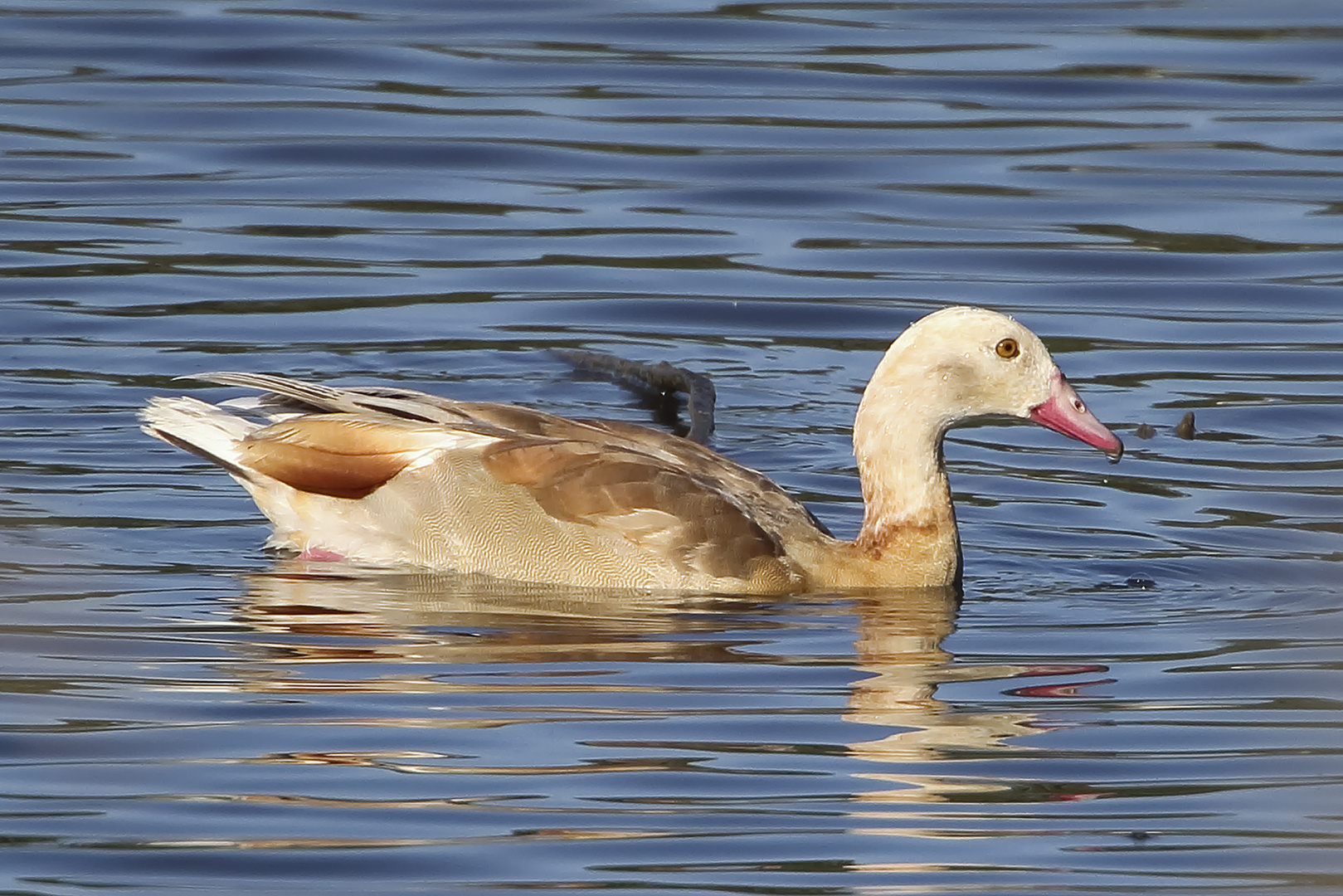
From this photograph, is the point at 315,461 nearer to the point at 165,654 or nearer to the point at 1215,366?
the point at 165,654

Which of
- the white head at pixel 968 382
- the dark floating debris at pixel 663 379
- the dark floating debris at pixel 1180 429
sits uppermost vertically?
the white head at pixel 968 382

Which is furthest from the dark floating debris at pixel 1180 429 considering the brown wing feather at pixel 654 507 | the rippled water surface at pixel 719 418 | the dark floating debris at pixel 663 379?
the brown wing feather at pixel 654 507

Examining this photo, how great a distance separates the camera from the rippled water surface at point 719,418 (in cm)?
721

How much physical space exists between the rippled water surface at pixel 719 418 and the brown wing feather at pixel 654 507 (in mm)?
288

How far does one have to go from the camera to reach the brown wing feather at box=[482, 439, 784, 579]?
10094 millimetres

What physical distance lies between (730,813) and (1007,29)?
1374cm

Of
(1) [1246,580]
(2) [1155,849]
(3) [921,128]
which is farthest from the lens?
(3) [921,128]

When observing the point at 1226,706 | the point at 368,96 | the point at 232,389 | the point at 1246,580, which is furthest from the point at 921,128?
the point at 1226,706

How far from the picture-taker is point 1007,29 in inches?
796

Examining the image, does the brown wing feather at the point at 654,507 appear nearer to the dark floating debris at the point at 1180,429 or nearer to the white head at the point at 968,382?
Answer: the white head at the point at 968,382

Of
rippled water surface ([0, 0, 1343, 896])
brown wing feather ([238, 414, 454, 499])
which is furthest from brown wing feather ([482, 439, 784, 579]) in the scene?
brown wing feather ([238, 414, 454, 499])

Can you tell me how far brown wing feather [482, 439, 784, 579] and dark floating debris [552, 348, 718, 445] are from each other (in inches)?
79.7

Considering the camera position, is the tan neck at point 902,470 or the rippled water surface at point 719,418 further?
the tan neck at point 902,470

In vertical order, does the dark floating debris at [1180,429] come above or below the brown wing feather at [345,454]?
below
